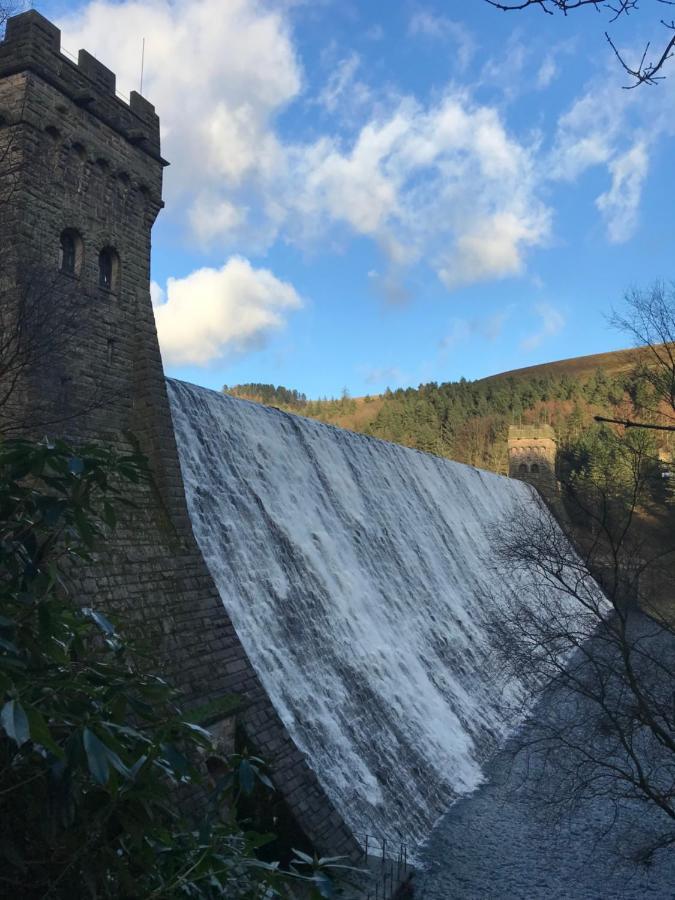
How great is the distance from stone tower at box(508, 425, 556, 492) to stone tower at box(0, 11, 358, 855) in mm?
43206

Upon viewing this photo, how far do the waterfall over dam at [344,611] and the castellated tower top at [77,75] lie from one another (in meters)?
4.08

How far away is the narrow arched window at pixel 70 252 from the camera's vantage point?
842 centimetres

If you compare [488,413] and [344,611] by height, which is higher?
[488,413]

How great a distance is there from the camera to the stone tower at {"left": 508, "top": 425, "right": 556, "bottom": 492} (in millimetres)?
49281

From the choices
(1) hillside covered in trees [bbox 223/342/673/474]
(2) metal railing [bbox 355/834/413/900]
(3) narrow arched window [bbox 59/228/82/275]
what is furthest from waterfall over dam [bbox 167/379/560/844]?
(1) hillside covered in trees [bbox 223/342/673/474]

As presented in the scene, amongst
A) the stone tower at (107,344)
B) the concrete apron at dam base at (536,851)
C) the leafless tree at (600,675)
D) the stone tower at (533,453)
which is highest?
the stone tower at (533,453)

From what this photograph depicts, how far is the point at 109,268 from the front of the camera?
30.4 feet

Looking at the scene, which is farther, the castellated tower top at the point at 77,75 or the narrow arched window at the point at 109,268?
the narrow arched window at the point at 109,268

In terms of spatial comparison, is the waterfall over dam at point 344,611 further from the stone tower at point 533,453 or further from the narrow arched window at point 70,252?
the stone tower at point 533,453

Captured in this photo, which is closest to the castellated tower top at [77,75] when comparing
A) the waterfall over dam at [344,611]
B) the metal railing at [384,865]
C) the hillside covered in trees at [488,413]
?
the waterfall over dam at [344,611]

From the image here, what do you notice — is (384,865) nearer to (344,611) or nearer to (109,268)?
(344,611)

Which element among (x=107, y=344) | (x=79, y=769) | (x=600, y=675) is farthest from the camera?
(x=107, y=344)

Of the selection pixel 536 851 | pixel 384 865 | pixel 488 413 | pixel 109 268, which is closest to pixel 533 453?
pixel 488 413

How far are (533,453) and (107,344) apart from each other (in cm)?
4433
